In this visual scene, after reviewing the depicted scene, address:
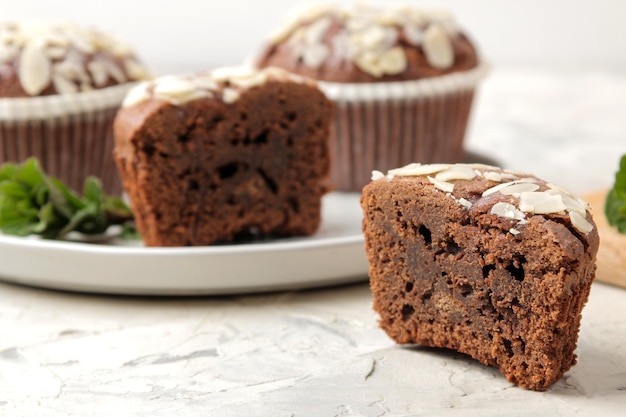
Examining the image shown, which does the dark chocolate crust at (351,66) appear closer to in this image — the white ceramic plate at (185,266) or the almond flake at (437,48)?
the almond flake at (437,48)

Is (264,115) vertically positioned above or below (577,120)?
above

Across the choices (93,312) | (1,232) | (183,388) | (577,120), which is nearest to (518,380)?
(183,388)

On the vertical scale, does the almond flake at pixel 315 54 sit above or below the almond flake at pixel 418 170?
below

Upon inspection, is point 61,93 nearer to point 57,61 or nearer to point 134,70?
point 57,61

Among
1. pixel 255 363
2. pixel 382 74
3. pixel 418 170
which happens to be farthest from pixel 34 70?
pixel 418 170

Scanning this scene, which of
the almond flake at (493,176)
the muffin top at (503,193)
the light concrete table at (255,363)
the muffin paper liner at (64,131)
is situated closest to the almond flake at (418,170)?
the muffin top at (503,193)

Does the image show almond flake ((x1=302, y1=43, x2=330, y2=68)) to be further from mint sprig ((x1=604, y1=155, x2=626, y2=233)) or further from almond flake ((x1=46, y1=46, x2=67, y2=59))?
mint sprig ((x1=604, y1=155, x2=626, y2=233))

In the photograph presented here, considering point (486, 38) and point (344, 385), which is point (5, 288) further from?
point (486, 38)
